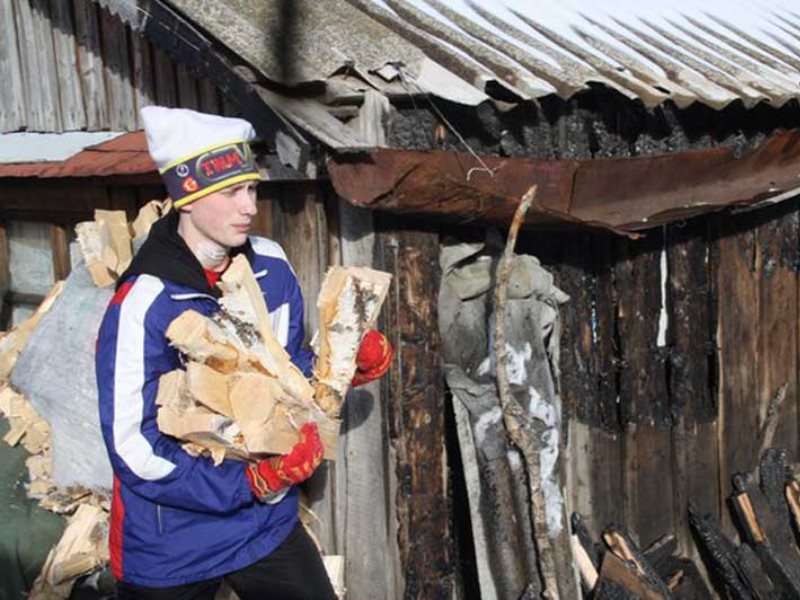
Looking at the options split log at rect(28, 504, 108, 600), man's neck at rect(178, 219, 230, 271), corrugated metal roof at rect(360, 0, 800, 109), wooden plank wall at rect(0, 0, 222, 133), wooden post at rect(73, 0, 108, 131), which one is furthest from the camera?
wooden post at rect(73, 0, 108, 131)

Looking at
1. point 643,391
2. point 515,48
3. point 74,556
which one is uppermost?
point 515,48

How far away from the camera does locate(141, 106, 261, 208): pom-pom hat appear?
3.16 metres

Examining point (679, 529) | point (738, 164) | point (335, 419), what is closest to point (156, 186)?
point (335, 419)

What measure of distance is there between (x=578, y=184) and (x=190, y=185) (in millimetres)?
1678

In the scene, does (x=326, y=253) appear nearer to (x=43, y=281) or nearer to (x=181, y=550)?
(x=181, y=550)

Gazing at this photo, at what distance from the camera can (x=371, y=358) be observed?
3490mm

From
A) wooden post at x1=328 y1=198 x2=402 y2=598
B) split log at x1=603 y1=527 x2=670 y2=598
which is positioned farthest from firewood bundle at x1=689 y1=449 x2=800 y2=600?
wooden post at x1=328 y1=198 x2=402 y2=598

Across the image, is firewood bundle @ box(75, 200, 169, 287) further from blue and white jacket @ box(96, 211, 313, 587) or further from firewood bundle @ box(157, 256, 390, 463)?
firewood bundle @ box(157, 256, 390, 463)

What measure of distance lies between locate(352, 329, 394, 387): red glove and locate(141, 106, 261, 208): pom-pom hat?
2.18ft

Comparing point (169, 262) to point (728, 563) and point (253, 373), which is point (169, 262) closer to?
point (253, 373)

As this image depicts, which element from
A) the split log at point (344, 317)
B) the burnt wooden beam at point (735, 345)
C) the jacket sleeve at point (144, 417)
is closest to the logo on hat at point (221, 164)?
the jacket sleeve at point (144, 417)

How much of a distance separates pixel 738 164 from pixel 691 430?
1.39 metres

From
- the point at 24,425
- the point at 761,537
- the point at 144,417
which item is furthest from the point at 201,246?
the point at 761,537

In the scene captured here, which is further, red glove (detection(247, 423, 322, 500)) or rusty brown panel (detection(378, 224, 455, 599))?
rusty brown panel (detection(378, 224, 455, 599))
